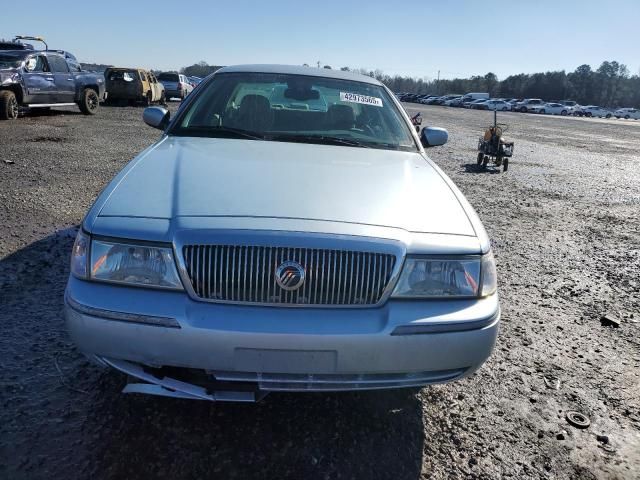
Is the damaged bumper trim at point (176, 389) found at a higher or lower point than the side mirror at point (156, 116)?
lower

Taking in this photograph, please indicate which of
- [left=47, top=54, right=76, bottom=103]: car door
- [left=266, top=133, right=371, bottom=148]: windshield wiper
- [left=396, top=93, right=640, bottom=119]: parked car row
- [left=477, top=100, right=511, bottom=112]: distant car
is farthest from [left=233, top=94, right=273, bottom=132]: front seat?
[left=477, top=100, right=511, bottom=112]: distant car

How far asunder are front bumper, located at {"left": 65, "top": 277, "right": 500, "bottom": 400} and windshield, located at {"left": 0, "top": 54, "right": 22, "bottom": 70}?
13.2 m

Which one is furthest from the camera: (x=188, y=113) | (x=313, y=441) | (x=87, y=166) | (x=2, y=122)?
(x=2, y=122)

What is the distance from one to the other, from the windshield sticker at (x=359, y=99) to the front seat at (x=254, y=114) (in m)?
0.58

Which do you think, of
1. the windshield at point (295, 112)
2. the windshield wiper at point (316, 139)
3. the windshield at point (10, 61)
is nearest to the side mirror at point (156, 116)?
the windshield at point (295, 112)

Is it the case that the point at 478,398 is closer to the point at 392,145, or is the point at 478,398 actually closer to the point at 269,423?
the point at 269,423

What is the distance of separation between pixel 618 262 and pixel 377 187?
360 centimetres

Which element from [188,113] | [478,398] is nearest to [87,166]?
[188,113]

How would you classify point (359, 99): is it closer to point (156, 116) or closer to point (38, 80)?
point (156, 116)

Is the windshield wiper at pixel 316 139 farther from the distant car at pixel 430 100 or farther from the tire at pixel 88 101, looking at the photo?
the distant car at pixel 430 100

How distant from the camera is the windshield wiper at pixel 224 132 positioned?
127 inches

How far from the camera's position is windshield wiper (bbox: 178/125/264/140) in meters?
3.23

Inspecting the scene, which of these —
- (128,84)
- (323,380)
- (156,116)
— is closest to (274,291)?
(323,380)

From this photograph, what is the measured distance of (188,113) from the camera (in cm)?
351
